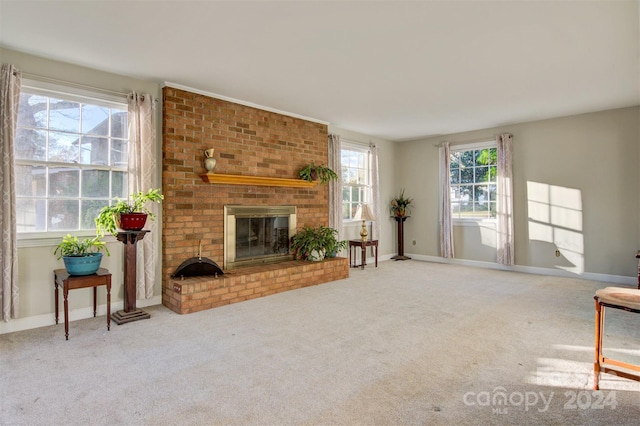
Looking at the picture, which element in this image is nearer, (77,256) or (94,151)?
(77,256)

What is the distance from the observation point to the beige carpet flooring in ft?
6.20

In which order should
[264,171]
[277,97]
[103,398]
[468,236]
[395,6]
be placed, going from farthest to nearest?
[468,236] < [264,171] < [277,97] < [395,6] < [103,398]

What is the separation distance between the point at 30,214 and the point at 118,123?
1266mm

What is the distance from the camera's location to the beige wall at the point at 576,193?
16.6 feet

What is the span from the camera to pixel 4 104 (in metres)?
3.08

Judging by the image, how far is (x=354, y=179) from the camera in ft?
22.4

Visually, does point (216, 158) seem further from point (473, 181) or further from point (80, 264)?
point (473, 181)

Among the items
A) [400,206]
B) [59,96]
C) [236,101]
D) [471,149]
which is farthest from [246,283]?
[471,149]

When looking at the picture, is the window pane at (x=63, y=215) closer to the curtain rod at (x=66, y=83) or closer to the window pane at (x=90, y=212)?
the window pane at (x=90, y=212)

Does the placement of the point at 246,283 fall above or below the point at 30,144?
below

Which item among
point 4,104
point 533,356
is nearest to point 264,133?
point 4,104

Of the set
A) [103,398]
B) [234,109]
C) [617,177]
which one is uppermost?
[234,109]

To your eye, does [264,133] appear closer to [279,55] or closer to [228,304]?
[279,55]

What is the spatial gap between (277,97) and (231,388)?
142 inches
